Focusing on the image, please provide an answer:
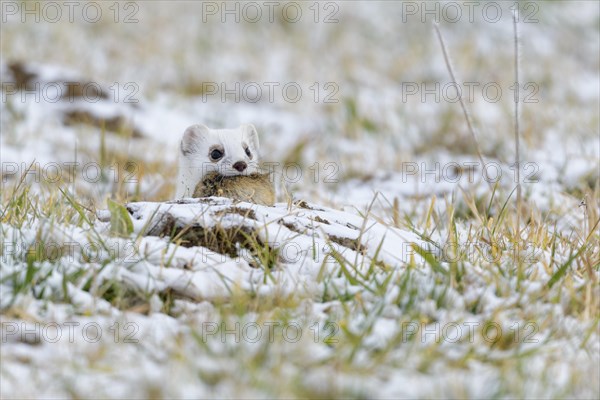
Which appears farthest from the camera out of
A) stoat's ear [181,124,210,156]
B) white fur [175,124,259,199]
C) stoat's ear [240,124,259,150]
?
stoat's ear [240,124,259,150]

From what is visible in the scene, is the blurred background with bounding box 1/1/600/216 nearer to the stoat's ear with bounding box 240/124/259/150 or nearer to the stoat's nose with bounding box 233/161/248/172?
the stoat's ear with bounding box 240/124/259/150

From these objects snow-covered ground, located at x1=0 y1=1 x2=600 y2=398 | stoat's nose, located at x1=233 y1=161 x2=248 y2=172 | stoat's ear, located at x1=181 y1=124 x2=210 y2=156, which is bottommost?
snow-covered ground, located at x1=0 y1=1 x2=600 y2=398

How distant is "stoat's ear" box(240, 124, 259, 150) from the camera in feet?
15.9

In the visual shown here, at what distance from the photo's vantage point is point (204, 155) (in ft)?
15.0

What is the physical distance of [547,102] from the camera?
30.2 feet

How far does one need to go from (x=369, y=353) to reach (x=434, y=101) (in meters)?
7.00

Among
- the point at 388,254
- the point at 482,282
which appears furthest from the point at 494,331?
the point at 388,254

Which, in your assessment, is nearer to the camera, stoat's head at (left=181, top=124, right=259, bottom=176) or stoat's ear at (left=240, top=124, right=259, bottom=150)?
stoat's head at (left=181, top=124, right=259, bottom=176)

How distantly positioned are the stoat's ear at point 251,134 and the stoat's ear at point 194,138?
0.88 feet

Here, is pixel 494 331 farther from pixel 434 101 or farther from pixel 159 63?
pixel 159 63

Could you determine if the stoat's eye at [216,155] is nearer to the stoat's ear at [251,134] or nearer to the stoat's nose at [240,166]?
the stoat's nose at [240,166]

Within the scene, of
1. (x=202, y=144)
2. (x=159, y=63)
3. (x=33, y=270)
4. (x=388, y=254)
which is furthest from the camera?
(x=159, y=63)

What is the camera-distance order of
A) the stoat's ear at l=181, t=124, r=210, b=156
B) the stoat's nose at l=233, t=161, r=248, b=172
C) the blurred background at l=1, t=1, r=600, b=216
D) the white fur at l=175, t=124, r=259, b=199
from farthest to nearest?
the blurred background at l=1, t=1, r=600, b=216, the stoat's ear at l=181, t=124, r=210, b=156, the white fur at l=175, t=124, r=259, b=199, the stoat's nose at l=233, t=161, r=248, b=172

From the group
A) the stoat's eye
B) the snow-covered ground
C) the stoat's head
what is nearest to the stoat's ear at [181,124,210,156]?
the stoat's head
